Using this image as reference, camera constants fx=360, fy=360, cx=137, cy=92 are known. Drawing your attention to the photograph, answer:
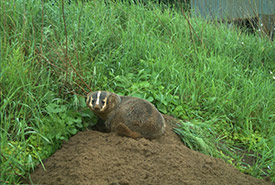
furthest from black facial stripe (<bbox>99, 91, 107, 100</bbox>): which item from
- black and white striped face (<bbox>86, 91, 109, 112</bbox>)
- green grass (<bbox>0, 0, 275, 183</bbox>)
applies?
Answer: green grass (<bbox>0, 0, 275, 183</bbox>)

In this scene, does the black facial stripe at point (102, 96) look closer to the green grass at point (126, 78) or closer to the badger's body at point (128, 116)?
the badger's body at point (128, 116)

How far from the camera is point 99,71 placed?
475 centimetres

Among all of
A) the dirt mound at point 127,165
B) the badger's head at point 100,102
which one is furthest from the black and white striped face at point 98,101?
the dirt mound at point 127,165

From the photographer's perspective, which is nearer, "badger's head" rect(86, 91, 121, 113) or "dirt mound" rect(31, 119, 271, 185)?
"dirt mound" rect(31, 119, 271, 185)

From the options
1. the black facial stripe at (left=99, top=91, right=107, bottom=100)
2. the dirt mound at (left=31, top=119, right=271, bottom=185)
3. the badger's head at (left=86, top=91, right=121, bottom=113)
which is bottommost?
the dirt mound at (left=31, top=119, right=271, bottom=185)

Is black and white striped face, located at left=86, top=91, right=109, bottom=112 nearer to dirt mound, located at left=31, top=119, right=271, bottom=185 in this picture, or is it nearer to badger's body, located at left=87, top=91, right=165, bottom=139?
badger's body, located at left=87, top=91, right=165, bottom=139

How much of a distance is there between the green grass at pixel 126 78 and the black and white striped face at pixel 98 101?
0.96ft

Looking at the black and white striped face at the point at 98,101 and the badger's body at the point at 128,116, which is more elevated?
the black and white striped face at the point at 98,101

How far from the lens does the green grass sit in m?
3.72

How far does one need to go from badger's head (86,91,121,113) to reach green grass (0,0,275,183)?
0.96 ft

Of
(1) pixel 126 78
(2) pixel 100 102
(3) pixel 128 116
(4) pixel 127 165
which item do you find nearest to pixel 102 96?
(2) pixel 100 102

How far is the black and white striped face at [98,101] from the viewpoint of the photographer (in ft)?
12.1

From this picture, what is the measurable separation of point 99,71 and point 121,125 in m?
1.29

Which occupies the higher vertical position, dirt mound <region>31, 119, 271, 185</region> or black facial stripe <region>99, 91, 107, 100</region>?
black facial stripe <region>99, 91, 107, 100</region>
